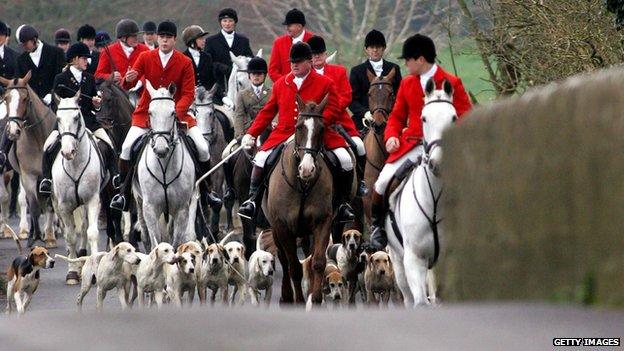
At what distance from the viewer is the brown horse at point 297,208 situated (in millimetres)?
14414

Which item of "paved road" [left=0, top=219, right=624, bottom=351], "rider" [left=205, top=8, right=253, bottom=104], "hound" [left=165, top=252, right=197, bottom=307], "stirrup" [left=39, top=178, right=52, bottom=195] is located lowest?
"paved road" [left=0, top=219, right=624, bottom=351]

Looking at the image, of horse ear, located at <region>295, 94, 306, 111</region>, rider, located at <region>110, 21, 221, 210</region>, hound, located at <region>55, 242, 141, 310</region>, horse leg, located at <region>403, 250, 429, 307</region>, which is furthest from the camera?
rider, located at <region>110, 21, 221, 210</region>

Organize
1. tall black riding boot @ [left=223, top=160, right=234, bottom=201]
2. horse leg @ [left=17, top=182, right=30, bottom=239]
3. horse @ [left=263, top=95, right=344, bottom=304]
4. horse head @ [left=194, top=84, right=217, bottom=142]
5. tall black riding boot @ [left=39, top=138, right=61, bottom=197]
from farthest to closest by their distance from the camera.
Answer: horse leg @ [left=17, top=182, right=30, bottom=239]
horse head @ [left=194, top=84, right=217, bottom=142]
tall black riding boot @ [left=223, top=160, right=234, bottom=201]
tall black riding boot @ [left=39, top=138, right=61, bottom=197]
horse @ [left=263, top=95, right=344, bottom=304]

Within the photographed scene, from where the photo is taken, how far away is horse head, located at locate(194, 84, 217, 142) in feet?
74.1

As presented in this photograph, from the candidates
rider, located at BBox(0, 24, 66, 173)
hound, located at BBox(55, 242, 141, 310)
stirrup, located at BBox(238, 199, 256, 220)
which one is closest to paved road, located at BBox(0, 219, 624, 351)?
stirrup, located at BBox(238, 199, 256, 220)

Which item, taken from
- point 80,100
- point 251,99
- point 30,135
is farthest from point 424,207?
point 30,135

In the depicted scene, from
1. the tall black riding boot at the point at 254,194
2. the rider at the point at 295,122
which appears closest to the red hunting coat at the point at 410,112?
the rider at the point at 295,122

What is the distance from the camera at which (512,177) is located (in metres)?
5.46

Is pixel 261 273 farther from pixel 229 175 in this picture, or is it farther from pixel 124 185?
pixel 229 175

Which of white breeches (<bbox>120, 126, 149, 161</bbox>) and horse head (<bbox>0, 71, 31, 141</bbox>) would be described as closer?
white breeches (<bbox>120, 126, 149, 161</bbox>)

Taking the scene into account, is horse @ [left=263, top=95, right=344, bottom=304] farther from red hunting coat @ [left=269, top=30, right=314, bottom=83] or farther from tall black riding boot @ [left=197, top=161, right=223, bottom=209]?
red hunting coat @ [left=269, top=30, right=314, bottom=83]

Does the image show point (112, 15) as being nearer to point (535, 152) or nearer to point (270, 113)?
point (270, 113)

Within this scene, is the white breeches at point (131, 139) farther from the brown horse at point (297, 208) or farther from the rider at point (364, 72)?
the brown horse at point (297, 208)

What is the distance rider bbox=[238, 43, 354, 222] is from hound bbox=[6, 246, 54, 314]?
200 centimetres
